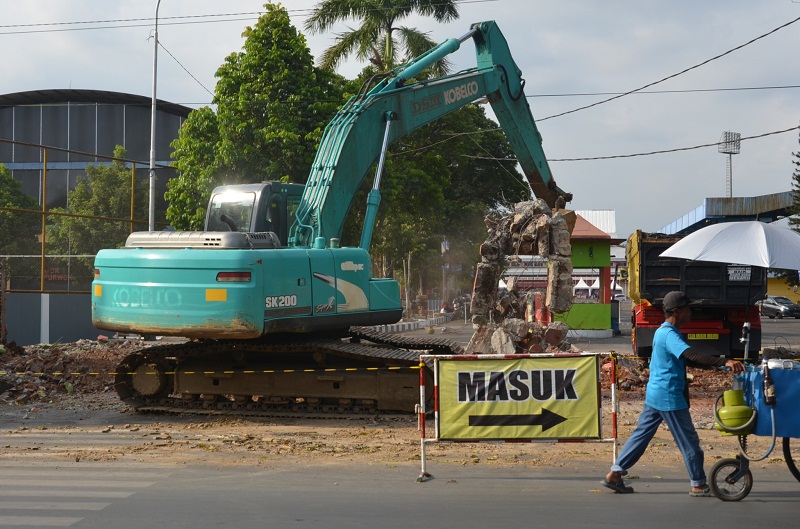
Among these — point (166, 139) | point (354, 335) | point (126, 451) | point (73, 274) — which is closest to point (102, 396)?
point (354, 335)

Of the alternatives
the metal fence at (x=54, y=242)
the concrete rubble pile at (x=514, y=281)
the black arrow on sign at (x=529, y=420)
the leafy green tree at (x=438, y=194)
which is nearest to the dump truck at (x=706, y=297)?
the concrete rubble pile at (x=514, y=281)

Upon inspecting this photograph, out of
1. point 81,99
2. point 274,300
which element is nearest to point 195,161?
point 274,300

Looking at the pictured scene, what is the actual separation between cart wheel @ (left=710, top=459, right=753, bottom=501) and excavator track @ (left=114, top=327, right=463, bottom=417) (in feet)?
17.1

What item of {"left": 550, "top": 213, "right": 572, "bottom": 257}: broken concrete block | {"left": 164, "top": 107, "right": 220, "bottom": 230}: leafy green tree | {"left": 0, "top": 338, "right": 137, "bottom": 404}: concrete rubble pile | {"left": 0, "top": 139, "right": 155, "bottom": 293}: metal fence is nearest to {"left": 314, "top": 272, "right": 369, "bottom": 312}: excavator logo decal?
{"left": 550, "top": 213, "right": 572, "bottom": 257}: broken concrete block

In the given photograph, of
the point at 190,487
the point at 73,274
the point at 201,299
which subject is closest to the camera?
the point at 190,487

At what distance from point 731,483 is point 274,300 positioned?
6046 mm

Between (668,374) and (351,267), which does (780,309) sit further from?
(668,374)

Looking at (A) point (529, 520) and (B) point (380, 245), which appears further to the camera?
(B) point (380, 245)

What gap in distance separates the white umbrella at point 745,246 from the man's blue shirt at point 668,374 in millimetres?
2140

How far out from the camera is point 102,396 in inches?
583

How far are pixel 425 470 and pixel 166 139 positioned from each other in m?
53.5

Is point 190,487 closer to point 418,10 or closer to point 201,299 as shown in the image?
point 201,299

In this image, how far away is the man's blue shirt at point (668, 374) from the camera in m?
7.32

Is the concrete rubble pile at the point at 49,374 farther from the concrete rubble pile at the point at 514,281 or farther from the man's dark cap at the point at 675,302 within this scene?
the man's dark cap at the point at 675,302
